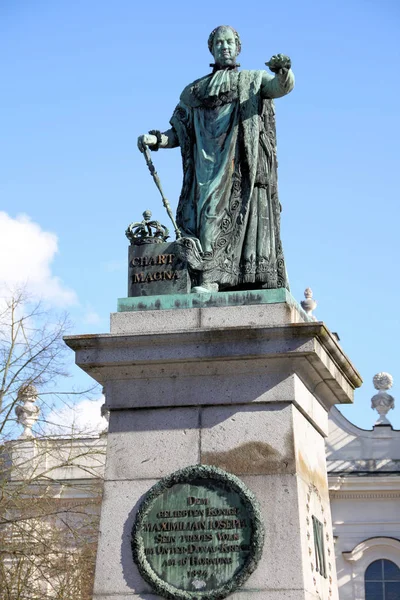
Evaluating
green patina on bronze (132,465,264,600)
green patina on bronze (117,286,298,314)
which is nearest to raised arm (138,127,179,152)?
green patina on bronze (117,286,298,314)

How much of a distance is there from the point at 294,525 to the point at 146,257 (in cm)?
223

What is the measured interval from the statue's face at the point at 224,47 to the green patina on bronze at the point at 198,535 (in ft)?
10.7

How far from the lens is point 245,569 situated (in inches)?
312

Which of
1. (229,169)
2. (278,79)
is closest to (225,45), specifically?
(278,79)

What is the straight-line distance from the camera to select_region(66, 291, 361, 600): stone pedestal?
819 cm

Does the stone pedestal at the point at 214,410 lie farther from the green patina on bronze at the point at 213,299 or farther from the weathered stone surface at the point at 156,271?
the weathered stone surface at the point at 156,271

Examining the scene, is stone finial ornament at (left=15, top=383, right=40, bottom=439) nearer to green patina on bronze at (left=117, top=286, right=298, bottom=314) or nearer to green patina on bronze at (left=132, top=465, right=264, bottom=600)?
green patina on bronze at (left=117, top=286, right=298, bottom=314)

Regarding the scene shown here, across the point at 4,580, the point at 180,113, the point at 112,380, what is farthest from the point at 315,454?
the point at 4,580

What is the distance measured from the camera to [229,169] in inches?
368

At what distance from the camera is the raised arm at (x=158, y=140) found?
9648 millimetres

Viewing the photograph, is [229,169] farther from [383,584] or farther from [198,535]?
[383,584]

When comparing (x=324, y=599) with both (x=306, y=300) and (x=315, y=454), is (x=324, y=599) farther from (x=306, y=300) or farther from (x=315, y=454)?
(x=306, y=300)

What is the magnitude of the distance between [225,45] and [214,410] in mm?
2979

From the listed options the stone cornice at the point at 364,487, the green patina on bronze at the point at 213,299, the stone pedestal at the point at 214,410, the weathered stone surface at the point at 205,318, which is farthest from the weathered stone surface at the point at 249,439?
the stone cornice at the point at 364,487
